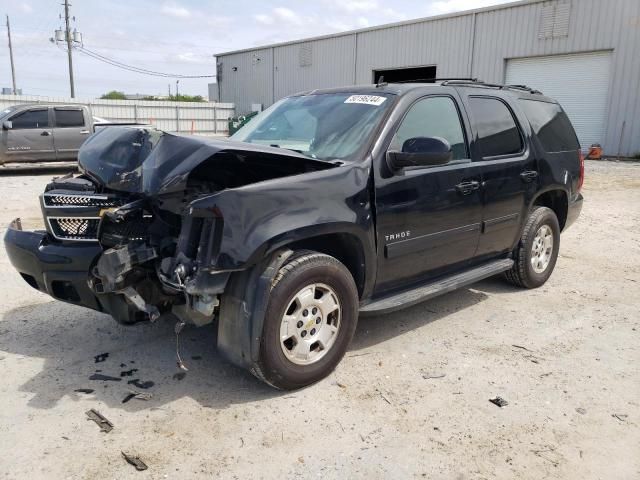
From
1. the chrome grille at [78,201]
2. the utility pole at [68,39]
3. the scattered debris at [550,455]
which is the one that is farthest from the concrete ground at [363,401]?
the utility pole at [68,39]

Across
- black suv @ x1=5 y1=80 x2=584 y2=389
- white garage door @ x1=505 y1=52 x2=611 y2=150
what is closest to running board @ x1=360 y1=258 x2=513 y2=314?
black suv @ x1=5 y1=80 x2=584 y2=389

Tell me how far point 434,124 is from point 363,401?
213 centimetres

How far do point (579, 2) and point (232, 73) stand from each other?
22.3 meters

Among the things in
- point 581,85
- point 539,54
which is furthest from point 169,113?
point 581,85

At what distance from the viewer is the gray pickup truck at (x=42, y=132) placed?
13.6 meters

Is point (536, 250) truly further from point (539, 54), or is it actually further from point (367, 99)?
point (539, 54)

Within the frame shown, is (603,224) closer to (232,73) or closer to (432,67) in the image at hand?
(432,67)

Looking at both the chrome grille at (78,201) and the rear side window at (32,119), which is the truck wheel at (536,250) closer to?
the chrome grille at (78,201)

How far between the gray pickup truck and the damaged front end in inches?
441

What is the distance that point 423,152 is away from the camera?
344 centimetres

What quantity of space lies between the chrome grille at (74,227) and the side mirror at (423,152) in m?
2.03

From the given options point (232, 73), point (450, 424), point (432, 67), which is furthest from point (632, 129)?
point (232, 73)

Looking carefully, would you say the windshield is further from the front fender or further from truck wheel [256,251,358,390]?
truck wheel [256,251,358,390]

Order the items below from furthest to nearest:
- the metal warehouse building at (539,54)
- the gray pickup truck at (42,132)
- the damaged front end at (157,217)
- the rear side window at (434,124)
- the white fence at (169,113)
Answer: the white fence at (169,113)
the metal warehouse building at (539,54)
the gray pickup truck at (42,132)
the rear side window at (434,124)
the damaged front end at (157,217)
